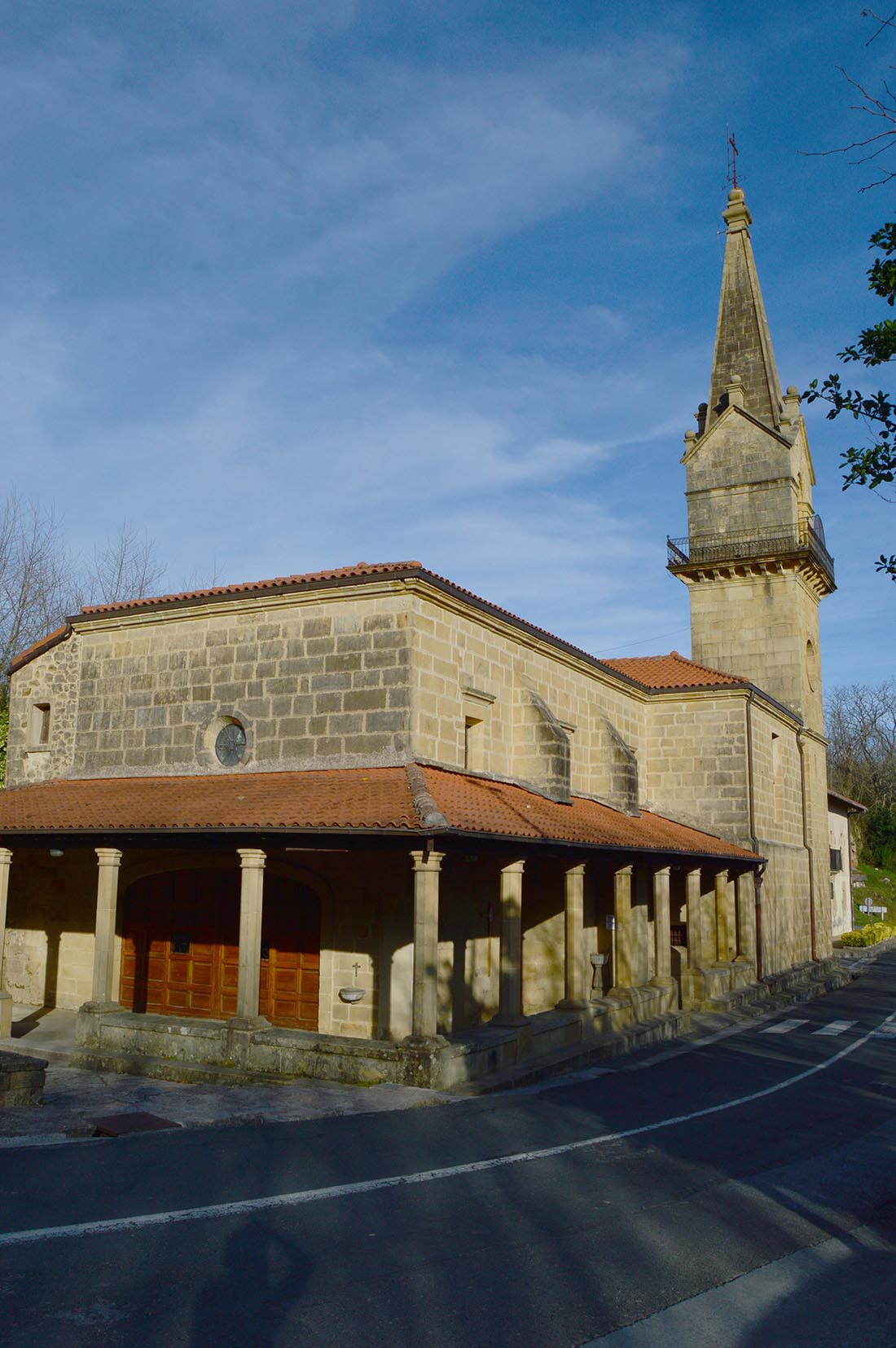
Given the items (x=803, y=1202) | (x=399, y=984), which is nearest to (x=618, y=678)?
(x=399, y=984)

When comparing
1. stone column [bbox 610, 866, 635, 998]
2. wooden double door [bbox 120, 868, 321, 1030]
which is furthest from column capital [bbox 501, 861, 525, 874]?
stone column [bbox 610, 866, 635, 998]

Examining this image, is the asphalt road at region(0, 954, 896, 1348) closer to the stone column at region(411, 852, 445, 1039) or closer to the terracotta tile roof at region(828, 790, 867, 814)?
the stone column at region(411, 852, 445, 1039)

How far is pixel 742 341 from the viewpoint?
32688 millimetres

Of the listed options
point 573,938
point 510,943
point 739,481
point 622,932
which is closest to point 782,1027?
point 622,932

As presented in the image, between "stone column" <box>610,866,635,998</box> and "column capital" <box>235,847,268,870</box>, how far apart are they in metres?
6.98

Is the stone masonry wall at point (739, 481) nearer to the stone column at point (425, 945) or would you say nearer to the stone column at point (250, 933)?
the stone column at point (425, 945)

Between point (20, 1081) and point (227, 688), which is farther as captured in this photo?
point (227, 688)

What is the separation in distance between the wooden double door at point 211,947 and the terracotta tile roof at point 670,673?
11.2m

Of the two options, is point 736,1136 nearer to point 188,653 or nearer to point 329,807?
point 329,807

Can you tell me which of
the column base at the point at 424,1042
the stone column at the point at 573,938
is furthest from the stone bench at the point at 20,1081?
the stone column at the point at 573,938

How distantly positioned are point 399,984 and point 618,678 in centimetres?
1101

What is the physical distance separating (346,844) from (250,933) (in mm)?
1845

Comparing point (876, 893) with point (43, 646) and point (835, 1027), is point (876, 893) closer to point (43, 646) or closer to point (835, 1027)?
point (835, 1027)

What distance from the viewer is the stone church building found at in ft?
42.7
